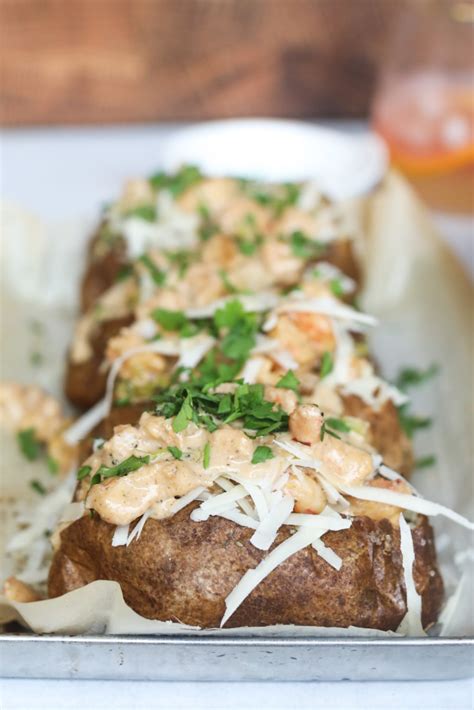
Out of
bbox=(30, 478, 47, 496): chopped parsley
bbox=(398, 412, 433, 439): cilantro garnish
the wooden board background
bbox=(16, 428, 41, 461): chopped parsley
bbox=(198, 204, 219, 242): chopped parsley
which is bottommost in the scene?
bbox=(30, 478, 47, 496): chopped parsley

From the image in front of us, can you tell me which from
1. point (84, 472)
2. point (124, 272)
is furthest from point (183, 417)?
point (124, 272)

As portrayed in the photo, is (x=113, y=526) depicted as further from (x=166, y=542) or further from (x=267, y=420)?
(x=267, y=420)

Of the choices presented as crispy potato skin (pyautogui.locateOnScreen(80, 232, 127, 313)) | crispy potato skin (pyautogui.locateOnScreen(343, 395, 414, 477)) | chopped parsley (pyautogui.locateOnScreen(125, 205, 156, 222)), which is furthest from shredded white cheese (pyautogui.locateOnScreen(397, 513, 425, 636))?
chopped parsley (pyautogui.locateOnScreen(125, 205, 156, 222))

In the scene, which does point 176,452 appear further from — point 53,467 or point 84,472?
point 53,467

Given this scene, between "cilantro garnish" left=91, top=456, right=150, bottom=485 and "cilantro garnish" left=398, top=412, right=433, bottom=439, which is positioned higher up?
"cilantro garnish" left=91, top=456, right=150, bottom=485

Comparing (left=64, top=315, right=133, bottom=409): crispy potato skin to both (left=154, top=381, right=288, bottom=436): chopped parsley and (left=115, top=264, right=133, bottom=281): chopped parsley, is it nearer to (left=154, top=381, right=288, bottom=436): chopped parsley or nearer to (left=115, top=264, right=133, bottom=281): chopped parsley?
(left=115, top=264, right=133, bottom=281): chopped parsley

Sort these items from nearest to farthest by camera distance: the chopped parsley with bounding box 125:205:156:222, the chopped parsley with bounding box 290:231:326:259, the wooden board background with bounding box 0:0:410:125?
the chopped parsley with bounding box 290:231:326:259, the chopped parsley with bounding box 125:205:156:222, the wooden board background with bounding box 0:0:410:125

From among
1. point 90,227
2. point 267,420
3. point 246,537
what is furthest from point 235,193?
point 246,537
